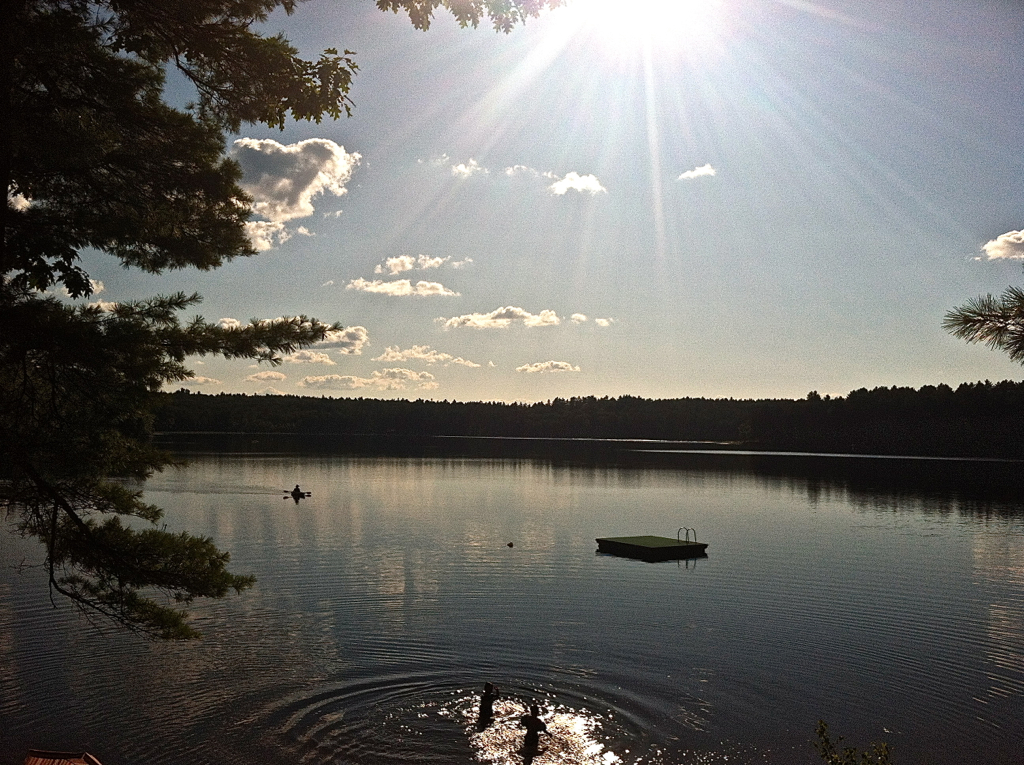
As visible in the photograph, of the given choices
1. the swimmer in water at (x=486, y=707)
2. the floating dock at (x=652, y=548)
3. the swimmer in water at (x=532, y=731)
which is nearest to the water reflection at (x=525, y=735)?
the swimmer in water at (x=532, y=731)

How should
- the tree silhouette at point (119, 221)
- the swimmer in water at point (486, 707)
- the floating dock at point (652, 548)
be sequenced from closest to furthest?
the tree silhouette at point (119, 221), the swimmer in water at point (486, 707), the floating dock at point (652, 548)

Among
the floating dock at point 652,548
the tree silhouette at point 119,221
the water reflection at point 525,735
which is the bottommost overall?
the water reflection at point 525,735

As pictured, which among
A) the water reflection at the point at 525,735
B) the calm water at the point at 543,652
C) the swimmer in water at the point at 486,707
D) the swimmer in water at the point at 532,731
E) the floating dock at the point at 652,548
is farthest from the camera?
the floating dock at the point at 652,548

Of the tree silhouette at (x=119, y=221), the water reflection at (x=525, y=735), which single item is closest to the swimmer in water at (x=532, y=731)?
the water reflection at (x=525, y=735)

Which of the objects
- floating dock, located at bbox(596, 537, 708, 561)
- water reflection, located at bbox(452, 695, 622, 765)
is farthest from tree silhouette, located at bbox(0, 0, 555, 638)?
floating dock, located at bbox(596, 537, 708, 561)

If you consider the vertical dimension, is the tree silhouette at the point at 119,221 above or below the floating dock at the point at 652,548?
above

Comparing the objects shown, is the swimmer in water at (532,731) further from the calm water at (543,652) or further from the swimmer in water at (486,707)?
the swimmer in water at (486,707)

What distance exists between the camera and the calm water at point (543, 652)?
707 inches

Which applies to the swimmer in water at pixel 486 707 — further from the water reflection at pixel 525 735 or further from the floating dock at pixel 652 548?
the floating dock at pixel 652 548

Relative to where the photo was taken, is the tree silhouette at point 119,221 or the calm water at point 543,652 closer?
the tree silhouette at point 119,221

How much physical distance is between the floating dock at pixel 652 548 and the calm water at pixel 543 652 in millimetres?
862

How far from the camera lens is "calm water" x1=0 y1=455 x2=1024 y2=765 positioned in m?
18.0

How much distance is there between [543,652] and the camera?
2481cm

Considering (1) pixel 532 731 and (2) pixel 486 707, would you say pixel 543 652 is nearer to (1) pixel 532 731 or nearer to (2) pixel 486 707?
(2) pixel 486 707
